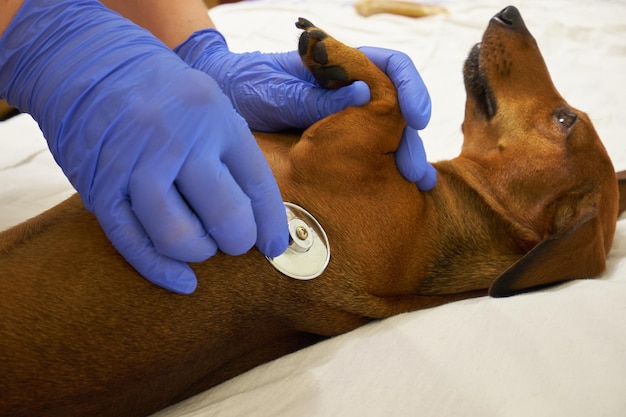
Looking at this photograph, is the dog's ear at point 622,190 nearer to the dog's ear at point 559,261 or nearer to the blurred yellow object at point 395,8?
the dog's ear at point 559,261

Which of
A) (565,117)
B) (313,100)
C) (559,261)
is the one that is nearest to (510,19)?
(565,117)

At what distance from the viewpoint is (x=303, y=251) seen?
3.99 feet

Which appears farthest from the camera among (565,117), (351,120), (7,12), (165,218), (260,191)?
(565,117)

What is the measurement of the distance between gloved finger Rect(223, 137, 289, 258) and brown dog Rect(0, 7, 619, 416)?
0.07 m

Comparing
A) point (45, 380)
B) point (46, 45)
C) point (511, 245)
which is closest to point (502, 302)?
point (511, 245)

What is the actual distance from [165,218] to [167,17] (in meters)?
1.21

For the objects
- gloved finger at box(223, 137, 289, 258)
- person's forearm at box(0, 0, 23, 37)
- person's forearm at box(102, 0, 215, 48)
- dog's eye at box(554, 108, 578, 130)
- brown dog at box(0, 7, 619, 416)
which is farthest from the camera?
person's forearm at box(102, 0, 215, 48)

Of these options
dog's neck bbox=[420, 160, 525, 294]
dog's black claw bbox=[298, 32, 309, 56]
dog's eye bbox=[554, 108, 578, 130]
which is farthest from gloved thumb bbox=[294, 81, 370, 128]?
dog's eye bbox=[554, 108, 578, 130]

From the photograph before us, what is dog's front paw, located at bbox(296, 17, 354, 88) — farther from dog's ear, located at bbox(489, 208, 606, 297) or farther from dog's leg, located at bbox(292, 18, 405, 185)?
dog's ear, located at bbox(489, 208, 606, 297)

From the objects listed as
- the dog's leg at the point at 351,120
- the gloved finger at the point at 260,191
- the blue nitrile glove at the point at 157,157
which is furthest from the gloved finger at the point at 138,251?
the dog's leg at the point at 351,120

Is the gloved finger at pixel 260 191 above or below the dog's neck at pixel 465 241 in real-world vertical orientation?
above

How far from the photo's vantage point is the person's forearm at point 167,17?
1959mm

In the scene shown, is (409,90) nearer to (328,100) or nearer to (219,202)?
(328,100)

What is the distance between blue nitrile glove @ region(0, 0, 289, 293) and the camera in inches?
40.5
